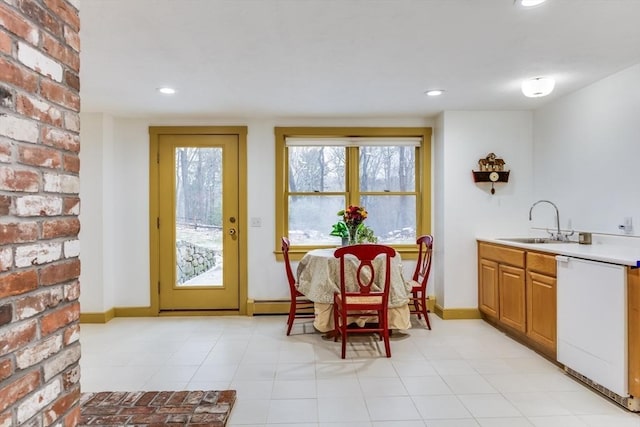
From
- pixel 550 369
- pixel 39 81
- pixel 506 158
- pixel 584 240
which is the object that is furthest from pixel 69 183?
pixel 506 158

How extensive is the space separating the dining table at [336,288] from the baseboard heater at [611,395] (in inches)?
52.8

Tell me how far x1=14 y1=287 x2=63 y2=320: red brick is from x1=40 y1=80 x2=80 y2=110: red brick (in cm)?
51

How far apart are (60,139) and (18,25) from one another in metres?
0.32

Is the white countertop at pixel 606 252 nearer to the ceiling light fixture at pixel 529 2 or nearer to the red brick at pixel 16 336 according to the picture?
the ceiling light fixture at pixel 529 2

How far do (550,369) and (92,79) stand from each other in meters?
4.38

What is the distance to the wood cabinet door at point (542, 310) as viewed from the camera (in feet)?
9.73

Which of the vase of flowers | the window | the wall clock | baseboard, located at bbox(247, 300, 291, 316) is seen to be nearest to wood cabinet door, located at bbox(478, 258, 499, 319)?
the window

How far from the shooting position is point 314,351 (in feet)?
10.9

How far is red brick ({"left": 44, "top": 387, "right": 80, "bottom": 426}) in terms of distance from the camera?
1082 millimetres

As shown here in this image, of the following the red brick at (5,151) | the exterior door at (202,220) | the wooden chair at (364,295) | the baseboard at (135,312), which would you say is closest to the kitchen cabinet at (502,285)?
the wooden chair at (364,295)

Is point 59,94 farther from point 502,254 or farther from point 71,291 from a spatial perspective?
point 502,254

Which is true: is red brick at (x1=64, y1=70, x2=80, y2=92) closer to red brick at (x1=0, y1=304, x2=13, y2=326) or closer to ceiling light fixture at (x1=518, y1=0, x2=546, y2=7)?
red brick at (x1=0, y1=304, x2=13, y2=326)

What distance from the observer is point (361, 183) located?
4.60 metres

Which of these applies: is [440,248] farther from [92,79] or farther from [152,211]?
[92,79]
